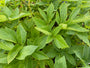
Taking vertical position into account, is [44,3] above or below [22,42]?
above

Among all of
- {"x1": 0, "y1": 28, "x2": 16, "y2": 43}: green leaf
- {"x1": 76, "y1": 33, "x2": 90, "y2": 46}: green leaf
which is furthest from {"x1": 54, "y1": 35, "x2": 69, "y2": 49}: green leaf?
{"x1": 0, "y1": 28, "x2": 16, "y2": 43}: green leaf

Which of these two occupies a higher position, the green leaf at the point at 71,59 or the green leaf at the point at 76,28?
the green leaf at the point at 76,28

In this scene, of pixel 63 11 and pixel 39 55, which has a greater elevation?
pixel 63 11

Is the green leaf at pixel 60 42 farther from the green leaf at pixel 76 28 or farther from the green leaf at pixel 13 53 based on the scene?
the green leaf at pixel 13 53

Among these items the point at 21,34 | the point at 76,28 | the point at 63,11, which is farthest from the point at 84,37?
the point at 21,34

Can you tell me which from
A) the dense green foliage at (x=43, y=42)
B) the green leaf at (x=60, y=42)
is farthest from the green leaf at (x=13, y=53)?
the green leaf at (x=60, y=42)

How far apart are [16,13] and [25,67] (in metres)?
0.31

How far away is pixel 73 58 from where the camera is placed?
616mm

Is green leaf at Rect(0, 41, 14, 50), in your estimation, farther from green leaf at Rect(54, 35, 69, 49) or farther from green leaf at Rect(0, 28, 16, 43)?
green leaf at Rect(54, 35, 69, 49)

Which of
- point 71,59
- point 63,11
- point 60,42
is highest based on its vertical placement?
point 63,11

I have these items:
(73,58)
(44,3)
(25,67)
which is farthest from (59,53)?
(44,3)

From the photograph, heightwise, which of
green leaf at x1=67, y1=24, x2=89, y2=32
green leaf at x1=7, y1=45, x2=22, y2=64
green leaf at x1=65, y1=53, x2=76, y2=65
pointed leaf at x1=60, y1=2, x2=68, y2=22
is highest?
pointed leaf at x1=60, y1=2, x2=68, y2=22

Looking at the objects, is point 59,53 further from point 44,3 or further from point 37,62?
point 44,3

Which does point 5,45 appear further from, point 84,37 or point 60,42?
point 84,37
